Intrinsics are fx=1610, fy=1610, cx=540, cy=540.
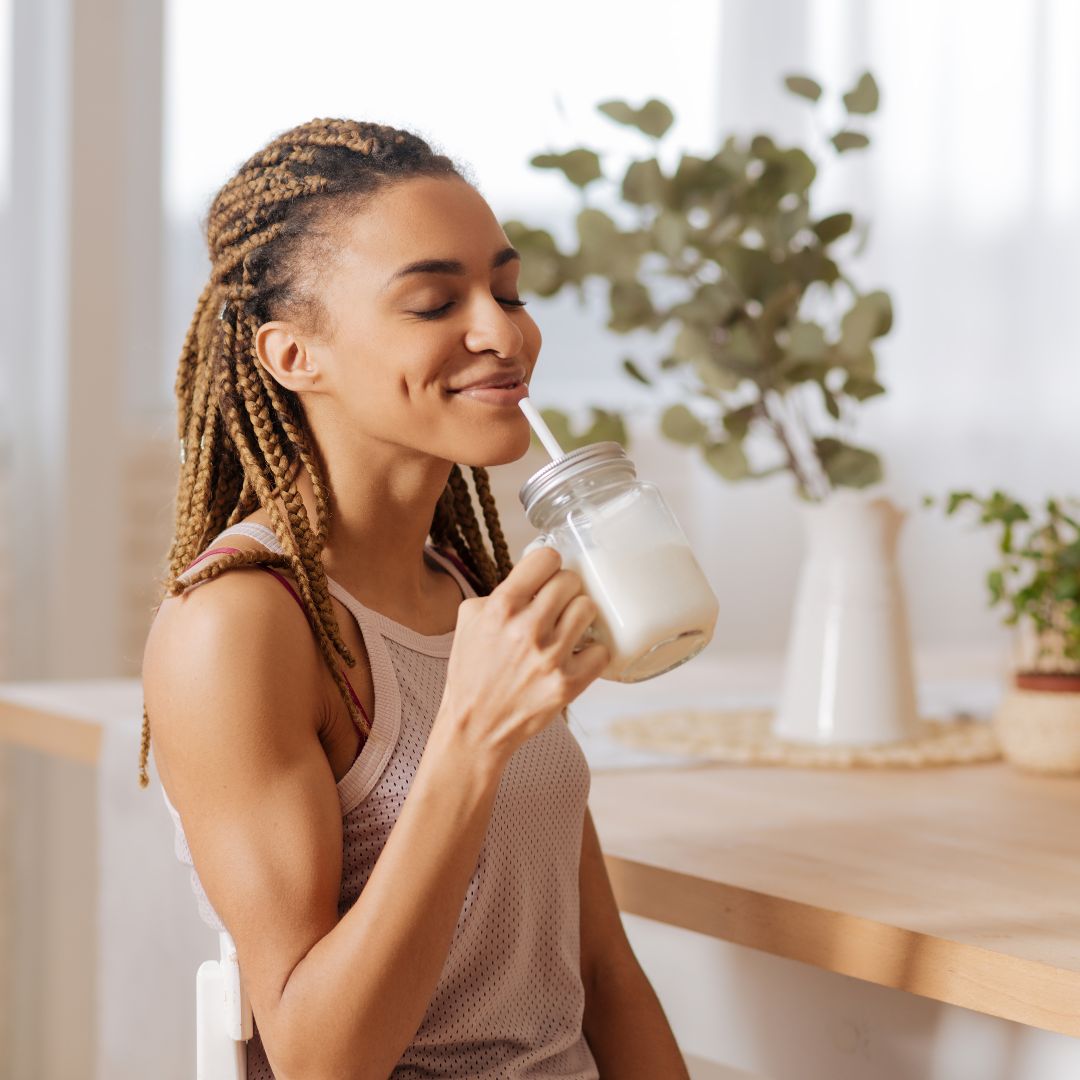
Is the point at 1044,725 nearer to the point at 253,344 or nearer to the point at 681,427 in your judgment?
the point at 681,427

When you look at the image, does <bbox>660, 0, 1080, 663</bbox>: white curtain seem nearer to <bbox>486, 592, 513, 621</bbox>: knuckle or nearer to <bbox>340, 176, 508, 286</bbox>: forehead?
<bbox>340, 176, 508, 286</bbox>: forehead

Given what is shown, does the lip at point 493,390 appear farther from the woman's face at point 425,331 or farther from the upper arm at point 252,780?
the upper arm at point 252,780

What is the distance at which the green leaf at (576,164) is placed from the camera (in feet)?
5.33

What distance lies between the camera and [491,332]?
984 millimetres

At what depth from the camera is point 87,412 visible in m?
2.59

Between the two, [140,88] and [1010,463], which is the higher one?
[140,88]

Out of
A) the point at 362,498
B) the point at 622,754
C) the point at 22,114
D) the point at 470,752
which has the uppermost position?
the point at 22,114

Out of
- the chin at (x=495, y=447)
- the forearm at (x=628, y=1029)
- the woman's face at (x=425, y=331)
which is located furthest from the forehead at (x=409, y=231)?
the forearm at (x=628, y=1029)

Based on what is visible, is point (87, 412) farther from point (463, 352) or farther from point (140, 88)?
point (463, 352)

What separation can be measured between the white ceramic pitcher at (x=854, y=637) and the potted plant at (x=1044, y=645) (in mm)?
104

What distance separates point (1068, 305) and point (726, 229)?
194 centimetres

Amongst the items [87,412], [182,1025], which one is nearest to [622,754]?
[182,1025]

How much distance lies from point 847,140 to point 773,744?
0.62 meters

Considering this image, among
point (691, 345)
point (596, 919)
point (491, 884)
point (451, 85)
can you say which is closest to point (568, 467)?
point (491, 884)
